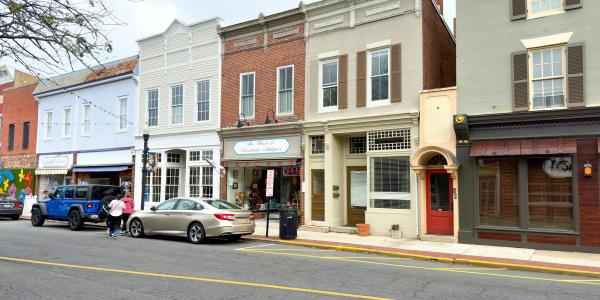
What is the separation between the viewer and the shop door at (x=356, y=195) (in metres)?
17.2

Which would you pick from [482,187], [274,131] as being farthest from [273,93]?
[482,187]

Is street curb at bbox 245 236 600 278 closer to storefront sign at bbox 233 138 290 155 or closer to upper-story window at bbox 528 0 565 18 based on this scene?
storefront sign at bbox 233 138 290 155

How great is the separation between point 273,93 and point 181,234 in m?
7.09

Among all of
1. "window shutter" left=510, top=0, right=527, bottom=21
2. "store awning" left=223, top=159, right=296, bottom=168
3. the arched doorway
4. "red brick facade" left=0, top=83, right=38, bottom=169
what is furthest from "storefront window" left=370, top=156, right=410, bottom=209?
"red brick facade" left=0, top=83, right=38, bottom=169

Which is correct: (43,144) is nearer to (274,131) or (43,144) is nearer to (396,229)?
(274,131)

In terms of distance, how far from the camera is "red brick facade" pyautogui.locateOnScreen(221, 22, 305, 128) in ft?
60.0

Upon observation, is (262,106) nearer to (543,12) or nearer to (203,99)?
(203,99)

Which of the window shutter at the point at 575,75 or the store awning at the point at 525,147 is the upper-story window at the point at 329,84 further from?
the window shutter at the point at 575,75

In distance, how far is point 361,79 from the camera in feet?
54.7

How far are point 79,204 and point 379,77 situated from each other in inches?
483

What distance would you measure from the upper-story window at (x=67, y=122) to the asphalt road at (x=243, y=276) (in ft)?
51.7

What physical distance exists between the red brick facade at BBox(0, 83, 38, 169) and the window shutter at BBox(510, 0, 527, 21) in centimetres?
2798

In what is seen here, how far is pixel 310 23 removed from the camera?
18109mm

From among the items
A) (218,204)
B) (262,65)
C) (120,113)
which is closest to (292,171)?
(262,65)
